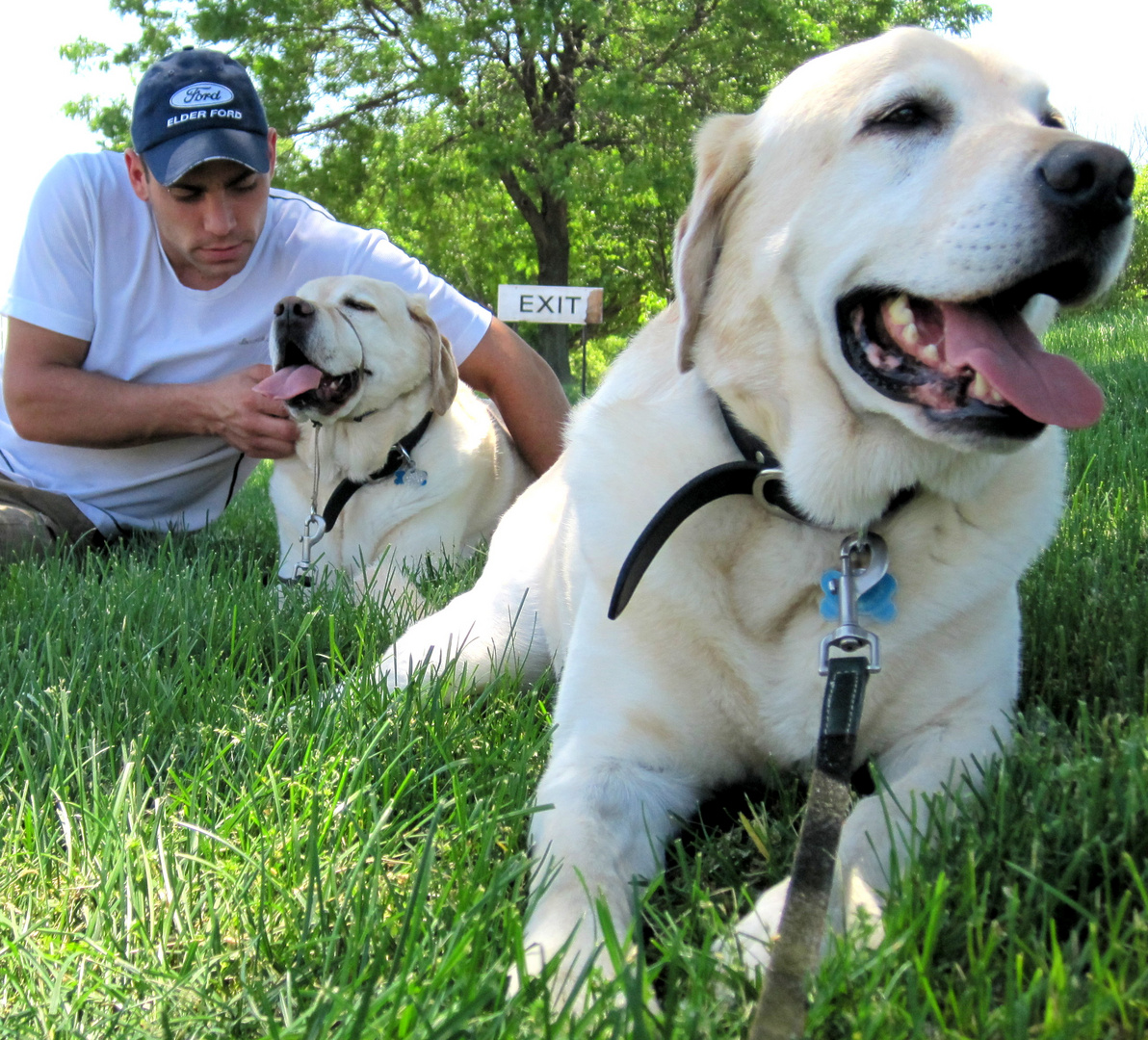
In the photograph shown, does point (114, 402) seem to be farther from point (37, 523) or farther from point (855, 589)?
point (855, 589)

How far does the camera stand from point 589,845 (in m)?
1.60

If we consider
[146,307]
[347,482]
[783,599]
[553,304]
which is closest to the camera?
[783,599]

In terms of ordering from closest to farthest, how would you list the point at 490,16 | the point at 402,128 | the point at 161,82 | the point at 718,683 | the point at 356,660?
the point at 718,683, the point at 356,660, the point at 161,82, the point at 490,16, the point at 402,128

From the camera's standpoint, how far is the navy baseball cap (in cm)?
394

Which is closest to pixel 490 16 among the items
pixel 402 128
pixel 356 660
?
pixel 402 128

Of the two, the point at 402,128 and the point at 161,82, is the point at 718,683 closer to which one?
the point at 161,82

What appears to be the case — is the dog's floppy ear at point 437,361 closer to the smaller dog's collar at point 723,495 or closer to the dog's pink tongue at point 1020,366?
the smaller dog's collar at point 723,495

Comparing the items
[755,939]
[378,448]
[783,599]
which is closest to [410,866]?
[755,939]

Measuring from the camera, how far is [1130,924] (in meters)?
1.19

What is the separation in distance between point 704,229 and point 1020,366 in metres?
0.68

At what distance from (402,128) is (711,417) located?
18.8 meters

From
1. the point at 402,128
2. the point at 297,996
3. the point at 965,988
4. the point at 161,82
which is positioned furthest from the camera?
the point at 402,128

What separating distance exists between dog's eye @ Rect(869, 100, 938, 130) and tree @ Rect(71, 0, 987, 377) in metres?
14.5

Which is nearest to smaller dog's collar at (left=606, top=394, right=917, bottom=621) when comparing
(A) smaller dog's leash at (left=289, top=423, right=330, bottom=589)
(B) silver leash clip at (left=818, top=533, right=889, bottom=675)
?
(B) silver leash clip at (left=818, top=533, right=889, bottom=675)
